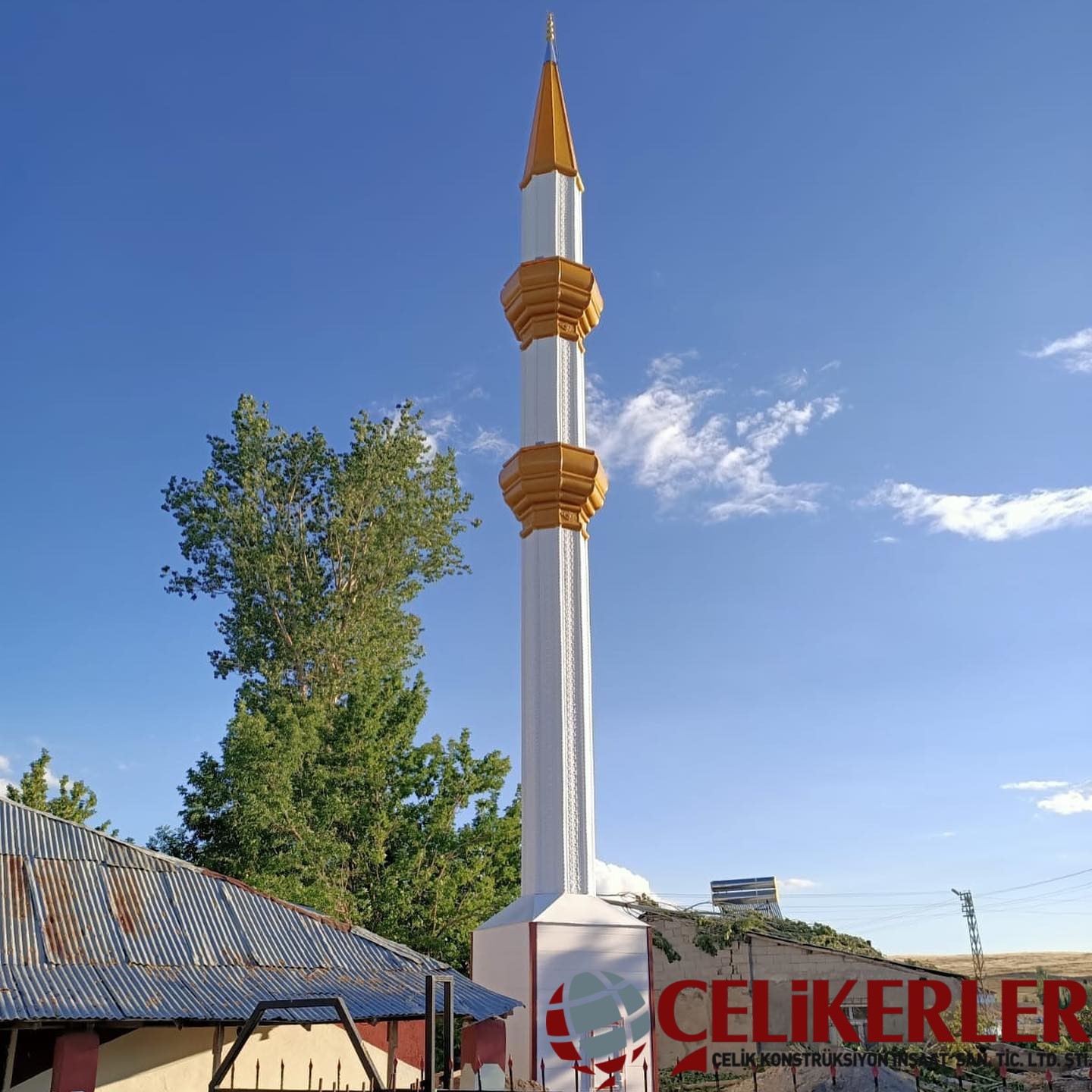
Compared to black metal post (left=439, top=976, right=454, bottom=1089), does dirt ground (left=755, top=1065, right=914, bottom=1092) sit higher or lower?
lower

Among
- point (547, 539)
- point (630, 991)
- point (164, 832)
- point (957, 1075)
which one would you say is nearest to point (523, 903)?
point (630, 991)

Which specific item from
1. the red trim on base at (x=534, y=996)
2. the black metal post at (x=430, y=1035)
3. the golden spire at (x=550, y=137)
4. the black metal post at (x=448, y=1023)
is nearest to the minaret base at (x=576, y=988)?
the red trim on base at (x=534, y=996)

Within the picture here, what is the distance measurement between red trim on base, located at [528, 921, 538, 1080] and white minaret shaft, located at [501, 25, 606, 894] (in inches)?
40.3

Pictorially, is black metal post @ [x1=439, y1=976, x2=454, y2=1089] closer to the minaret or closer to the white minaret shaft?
the minaret

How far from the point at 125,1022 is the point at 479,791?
15044 mm

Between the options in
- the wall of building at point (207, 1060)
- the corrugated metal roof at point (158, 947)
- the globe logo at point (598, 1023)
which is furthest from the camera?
the globe logo at point (598, 1023)

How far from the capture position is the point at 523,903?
16.0 metres

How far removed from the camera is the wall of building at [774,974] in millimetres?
21156

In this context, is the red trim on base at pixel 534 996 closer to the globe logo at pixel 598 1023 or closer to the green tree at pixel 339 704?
the globe logo at pixel 598 1023

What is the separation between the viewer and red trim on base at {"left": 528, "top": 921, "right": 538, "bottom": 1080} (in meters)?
14.7

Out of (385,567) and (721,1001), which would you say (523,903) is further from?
(385,567)

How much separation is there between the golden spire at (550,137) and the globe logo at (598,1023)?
45.2ft

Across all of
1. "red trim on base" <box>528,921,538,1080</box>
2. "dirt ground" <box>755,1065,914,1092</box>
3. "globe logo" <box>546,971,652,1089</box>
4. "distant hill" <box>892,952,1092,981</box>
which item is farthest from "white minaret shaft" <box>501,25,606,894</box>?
"distant hill" <box>892,952,1092,981</box>

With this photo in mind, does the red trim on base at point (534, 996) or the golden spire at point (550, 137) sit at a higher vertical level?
the golden spire at point (550, 137)
